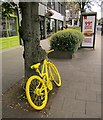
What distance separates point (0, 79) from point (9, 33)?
288 inches

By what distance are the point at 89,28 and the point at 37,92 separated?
903 cm

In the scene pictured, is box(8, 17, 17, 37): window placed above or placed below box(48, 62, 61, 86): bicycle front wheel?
above

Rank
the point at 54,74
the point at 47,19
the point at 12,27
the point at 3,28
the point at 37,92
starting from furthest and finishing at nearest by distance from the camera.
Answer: the point at 47,19 < the point at 12,27 < the point at 3,28 < the point at 54,74 < the point at 37,92

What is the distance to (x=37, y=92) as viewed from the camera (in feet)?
11.9

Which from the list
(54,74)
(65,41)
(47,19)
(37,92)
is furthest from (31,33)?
(47,19)

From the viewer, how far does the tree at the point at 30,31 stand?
401cm

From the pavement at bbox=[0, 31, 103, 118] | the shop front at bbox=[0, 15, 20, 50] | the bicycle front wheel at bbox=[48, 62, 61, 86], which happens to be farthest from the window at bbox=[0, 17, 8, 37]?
the bicycle front wheel at bbox=[48, 62, 61, 86]

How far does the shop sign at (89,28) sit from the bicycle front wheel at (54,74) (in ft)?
23.5

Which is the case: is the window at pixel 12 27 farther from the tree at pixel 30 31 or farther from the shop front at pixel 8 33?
the tree at pixel 30 31

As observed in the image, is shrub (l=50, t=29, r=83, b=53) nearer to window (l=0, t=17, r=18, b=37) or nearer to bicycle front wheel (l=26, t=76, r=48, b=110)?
window (l=0, t=17, r=18, b=37)

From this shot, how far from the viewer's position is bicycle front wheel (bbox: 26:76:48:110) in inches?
140

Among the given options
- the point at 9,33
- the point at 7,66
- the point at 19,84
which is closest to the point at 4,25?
the point at 9,33

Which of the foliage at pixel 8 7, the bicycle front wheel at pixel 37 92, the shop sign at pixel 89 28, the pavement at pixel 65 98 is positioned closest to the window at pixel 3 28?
the shop sign at pixel 89 28

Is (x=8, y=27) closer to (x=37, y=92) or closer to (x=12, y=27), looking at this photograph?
(x=12, y=27)
